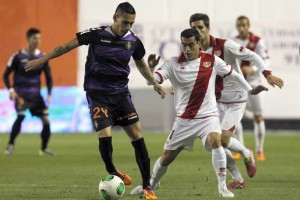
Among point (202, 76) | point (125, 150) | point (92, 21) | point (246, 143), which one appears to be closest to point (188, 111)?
point (202, 76)

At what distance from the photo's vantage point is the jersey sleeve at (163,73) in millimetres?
9758

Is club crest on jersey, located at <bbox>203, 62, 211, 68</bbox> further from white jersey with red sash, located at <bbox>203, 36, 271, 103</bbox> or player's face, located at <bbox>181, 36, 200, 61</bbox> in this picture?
white jersey with red sash, located at <bbox>203, 36, 271, 103</bbox>

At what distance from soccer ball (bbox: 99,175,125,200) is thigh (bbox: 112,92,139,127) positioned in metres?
0.89

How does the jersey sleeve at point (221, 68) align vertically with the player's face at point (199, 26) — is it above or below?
below

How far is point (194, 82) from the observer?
388 inches

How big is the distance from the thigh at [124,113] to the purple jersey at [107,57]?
0.12 meters

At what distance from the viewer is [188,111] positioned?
9.84m

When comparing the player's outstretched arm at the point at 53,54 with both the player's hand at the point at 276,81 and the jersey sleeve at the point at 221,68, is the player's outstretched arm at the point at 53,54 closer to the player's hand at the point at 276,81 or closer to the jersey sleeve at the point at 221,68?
the jersey sleeve at the point at 221,68

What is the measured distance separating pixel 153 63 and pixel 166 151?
92cm

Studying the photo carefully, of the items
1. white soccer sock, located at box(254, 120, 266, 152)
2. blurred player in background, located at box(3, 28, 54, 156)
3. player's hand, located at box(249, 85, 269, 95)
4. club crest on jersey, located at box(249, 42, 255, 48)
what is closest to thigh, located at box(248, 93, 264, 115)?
white soccer sock, located at box(254, 120, 266, 152)

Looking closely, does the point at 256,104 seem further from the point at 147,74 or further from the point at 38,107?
the point at 147,74

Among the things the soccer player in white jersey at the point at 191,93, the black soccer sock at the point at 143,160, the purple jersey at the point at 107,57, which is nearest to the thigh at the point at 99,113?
the purple jersey at the point at 107,57

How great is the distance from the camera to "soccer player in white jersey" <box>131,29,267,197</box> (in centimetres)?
973

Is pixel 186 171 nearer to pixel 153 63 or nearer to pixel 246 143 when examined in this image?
pixel 153 63
